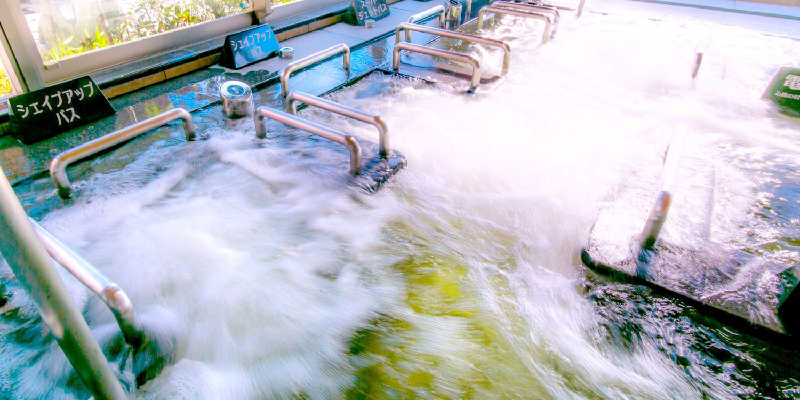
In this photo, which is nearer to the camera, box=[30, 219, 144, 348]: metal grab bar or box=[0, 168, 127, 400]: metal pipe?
box=[0, 168, 127, 400]: metal pipe

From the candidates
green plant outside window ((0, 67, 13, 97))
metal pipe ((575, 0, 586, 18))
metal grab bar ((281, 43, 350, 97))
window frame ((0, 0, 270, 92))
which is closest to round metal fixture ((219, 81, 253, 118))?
metal grab bar ((281, 43, 350, 97))

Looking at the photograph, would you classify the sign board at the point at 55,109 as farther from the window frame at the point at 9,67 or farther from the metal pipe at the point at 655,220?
the metal pipe at the point at 655,220

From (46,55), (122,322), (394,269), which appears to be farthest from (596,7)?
(122,322)

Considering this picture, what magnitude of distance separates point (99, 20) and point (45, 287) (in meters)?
4.15

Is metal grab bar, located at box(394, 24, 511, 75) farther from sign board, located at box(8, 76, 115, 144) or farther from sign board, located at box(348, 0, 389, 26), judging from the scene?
sign board, located at box(8, 76, 115, 144)

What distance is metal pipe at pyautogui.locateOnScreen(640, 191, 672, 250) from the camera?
7.02 ft

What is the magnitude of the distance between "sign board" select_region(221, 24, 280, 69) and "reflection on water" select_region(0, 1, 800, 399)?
3.98 feet

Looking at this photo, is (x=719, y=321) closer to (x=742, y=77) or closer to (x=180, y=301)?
(x=180, y=301)

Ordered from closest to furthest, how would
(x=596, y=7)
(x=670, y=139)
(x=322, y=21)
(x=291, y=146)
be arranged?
(x=291, y=146) < (x=670, y=139) < (x=322, y=21) < (x=596, y=7)

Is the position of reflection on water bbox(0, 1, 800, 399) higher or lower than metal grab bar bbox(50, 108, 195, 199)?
lower

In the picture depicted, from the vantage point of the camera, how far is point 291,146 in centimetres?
335

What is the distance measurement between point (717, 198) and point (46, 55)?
543cm

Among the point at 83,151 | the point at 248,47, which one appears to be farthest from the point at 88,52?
the point at 83,151

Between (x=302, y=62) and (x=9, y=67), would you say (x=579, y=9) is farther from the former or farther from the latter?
(x=9, y=67)
